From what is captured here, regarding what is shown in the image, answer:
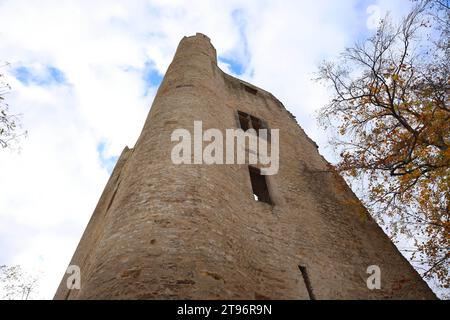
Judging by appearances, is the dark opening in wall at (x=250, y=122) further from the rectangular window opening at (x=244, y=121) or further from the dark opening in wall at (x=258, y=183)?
the dark opening in wall at (x=258, y=183)

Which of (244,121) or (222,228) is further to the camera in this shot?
(244,121)

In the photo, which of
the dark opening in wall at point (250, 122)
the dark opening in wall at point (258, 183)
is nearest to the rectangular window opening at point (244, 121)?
the dark opening in wall at point (250, 122)

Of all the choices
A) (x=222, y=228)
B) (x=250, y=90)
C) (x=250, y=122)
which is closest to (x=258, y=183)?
(x=250, y=122)

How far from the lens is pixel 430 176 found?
31.2 ft

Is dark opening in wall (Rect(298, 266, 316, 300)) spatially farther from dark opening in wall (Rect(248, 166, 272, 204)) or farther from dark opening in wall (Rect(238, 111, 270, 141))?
dark opening in wall (Rect(238, 111, 270, 141))

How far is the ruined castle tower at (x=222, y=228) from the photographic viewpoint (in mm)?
5098

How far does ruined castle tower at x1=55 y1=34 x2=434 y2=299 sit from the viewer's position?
Answer: 5.10m

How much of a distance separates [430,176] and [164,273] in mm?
8124

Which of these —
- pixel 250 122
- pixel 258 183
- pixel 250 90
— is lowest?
pixel 258 183

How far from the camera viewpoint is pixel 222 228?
627 cm

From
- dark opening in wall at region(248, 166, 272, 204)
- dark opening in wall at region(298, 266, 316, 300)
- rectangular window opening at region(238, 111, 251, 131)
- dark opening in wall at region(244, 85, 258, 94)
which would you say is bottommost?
dark opening in wall at region(298, 266, 316, 300)

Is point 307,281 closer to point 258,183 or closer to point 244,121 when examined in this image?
point 258,183

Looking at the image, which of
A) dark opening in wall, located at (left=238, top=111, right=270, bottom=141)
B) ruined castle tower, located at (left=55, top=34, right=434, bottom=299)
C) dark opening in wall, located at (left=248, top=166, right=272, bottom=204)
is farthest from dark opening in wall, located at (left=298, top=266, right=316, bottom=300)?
dark opening in wall, located at (left=238, top=111, right=270, bottom=141)
